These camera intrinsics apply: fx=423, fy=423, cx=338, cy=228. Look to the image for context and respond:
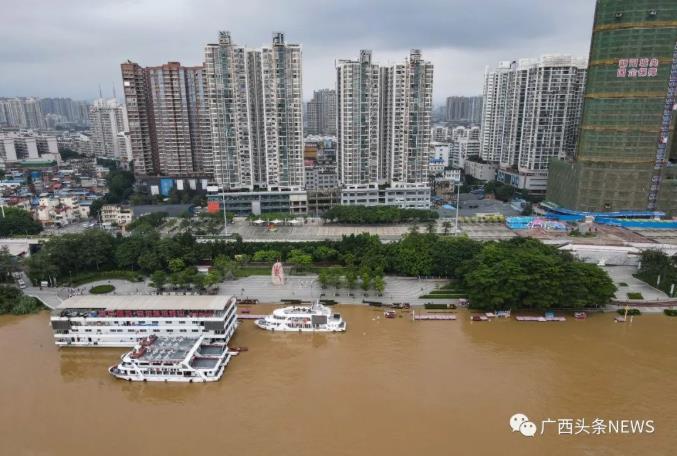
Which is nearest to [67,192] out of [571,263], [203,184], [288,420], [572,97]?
[203,184]

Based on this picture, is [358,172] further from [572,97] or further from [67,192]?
[67,192]

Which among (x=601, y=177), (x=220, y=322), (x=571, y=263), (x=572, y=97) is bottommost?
(x=220, y=322)

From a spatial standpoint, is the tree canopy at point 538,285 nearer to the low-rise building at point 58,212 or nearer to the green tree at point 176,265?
the green tree at point 176,265

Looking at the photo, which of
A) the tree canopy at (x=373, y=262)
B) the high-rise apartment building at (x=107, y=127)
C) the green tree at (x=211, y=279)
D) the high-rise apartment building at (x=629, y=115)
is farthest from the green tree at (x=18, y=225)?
the high-rise apartment building at (x=629, y=115)

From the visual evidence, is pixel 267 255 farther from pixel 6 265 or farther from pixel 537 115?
pixel 537 115

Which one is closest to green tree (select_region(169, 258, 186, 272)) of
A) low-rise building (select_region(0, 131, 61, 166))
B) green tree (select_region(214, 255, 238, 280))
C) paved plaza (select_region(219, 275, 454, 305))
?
green tree (select_region(214, 255, 238, 280))

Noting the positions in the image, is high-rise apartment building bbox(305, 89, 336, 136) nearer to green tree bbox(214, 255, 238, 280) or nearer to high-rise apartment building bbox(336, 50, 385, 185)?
high-rise apartment building bbox(336, 50, 385, 185)
